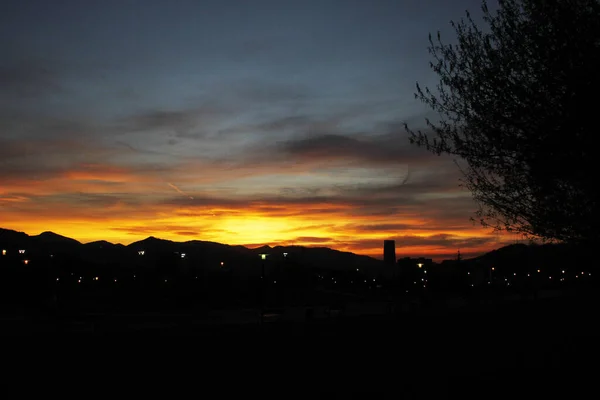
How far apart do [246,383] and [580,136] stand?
24.2 ft

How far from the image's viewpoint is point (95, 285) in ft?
249

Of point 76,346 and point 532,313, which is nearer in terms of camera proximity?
point 76,346

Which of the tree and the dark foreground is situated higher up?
the tree

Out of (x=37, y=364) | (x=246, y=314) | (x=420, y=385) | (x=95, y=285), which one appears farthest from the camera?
(x=95, y=285)

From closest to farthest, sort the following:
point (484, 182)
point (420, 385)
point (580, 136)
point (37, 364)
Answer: point (37, 364) < point (420, 385) < point (580, 136) < point (484, 182)

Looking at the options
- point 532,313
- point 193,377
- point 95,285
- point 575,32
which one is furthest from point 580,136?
point 95,285

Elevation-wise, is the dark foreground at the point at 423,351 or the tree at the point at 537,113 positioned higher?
the tree at the point at 537,113

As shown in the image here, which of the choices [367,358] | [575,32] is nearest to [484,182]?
[575,32]

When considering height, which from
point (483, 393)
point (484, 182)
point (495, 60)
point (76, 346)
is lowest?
point (483, 393)

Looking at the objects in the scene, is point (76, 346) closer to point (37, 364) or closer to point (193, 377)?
point (37, 364)

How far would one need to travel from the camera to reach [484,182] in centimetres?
1305

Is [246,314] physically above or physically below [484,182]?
below

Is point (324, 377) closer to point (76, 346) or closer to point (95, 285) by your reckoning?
point (76, 346)

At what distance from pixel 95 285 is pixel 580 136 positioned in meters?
72.4
